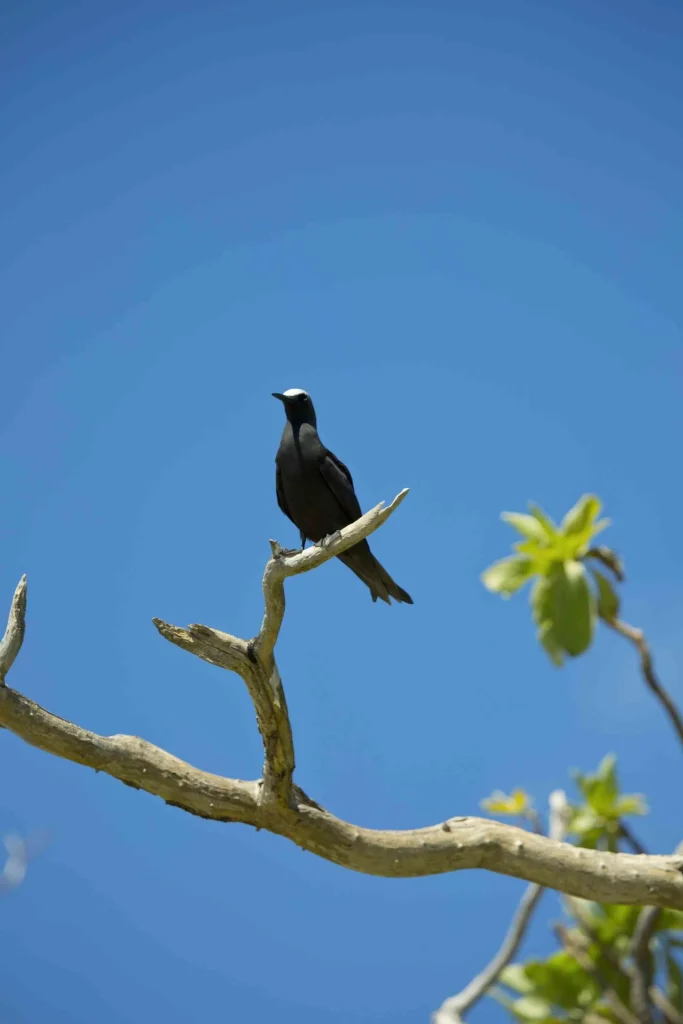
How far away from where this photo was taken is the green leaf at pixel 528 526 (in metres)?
10.3

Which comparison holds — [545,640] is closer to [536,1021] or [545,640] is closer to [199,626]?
[536,1021]

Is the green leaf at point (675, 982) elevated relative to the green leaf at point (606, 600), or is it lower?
lower

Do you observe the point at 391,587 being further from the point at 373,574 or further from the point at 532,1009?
the point at 532,1009

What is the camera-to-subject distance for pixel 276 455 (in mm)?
7246

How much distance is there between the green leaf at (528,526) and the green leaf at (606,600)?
0.67 metres

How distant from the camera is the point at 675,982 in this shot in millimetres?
9227

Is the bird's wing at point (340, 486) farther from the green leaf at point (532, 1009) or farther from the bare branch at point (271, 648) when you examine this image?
the green leaf at point (532, 1009)

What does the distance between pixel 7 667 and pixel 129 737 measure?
78cm

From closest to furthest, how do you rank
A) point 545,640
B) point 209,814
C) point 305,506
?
point 209,814 < point 305,506 < point 545,640

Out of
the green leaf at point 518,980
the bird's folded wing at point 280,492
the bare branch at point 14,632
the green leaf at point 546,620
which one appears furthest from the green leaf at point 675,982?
the bare branch at point 14,632

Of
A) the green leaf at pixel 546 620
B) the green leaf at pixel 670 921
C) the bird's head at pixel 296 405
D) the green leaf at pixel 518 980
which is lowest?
the green leaf at pixel 518 980

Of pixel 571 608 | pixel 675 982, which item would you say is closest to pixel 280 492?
pixel 571 608

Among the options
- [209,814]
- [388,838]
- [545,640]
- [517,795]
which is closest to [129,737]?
[209,814]

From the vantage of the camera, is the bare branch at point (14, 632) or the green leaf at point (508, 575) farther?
the green leaf at point (508, 575)
